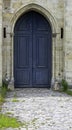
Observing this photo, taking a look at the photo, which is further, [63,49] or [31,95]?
[63,49]

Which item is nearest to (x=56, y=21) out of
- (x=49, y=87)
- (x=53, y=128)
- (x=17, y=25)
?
(x=17, y=25)

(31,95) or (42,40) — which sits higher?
(42,40)

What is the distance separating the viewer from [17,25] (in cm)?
1443

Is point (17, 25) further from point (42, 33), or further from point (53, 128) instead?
point (53, 128)

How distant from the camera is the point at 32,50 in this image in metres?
14.5

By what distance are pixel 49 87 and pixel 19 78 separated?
117 cm

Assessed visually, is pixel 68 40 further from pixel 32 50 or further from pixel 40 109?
pixel 40 109

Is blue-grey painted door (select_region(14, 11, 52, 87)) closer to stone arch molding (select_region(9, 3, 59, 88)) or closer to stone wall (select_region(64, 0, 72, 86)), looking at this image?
stone arch molding (select_region(9, 3, 59, 88))

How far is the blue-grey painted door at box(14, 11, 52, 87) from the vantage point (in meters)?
14.4

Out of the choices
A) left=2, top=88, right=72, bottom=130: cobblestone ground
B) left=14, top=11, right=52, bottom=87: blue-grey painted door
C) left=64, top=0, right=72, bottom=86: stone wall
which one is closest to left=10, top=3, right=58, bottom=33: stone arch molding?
left=14, top=11, right=52, bottom=87: blue-grey painted door

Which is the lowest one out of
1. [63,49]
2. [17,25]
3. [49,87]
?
[49,87]

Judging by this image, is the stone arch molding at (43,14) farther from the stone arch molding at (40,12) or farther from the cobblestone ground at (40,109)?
the cobblestone ground at (40,109)

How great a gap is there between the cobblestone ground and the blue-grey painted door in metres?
1.25

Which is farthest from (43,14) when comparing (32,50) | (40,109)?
(40,109)
